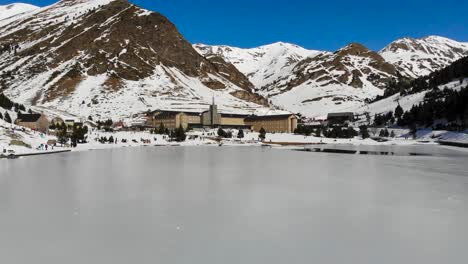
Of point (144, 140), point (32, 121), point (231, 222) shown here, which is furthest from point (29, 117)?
point (231, 222)

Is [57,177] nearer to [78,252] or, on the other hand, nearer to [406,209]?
[78,252]

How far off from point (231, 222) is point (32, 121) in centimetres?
16047

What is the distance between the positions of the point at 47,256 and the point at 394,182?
95.3ft

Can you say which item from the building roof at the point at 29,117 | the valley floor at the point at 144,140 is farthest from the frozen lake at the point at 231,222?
the building roof at the point at 29,117

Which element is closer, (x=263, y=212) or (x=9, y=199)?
(x=263, y=212)

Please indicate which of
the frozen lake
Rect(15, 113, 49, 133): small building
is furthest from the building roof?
the frozen lake

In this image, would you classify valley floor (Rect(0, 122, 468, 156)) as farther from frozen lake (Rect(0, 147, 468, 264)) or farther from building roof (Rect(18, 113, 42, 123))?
frozen lake (Rect(0, 147, 468, 264))

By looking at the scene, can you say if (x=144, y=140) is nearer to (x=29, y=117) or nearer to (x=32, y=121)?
(x=32, y=121)

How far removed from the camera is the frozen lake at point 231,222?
1497cm

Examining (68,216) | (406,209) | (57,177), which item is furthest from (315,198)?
(57,177)

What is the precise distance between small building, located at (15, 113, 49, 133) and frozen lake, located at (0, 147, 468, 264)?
138356 mm

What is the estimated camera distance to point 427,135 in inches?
6609

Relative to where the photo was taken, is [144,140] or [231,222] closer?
[231,222]

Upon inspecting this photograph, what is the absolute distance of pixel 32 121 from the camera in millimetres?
161750
